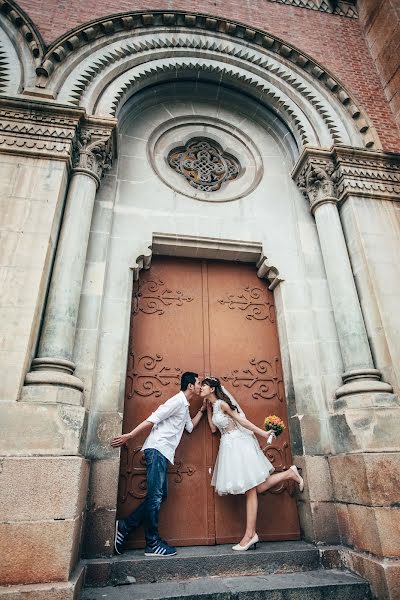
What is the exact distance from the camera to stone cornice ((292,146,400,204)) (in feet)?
18.9

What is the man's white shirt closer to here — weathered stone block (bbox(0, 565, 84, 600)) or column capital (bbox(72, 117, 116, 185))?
weathered stone block (bbox(0, 565, 84, 600))

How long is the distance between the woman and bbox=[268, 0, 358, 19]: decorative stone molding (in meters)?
8.12

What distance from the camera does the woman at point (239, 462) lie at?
4.06m

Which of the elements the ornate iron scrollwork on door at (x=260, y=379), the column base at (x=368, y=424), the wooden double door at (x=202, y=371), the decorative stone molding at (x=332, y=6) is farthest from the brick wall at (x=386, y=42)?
the column base at (x=368, y=424)

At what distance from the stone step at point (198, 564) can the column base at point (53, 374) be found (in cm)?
168

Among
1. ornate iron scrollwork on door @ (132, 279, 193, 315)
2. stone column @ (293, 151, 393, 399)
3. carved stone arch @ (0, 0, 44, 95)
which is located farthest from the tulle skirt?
carved stone arch @ (0, 0, 44, 95)

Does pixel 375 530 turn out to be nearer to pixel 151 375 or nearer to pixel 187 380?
pixel 187 380

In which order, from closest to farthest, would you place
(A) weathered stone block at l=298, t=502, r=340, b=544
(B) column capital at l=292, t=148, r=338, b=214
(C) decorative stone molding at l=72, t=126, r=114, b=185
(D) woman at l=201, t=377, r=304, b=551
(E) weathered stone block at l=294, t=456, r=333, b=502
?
1. (D) woman at l=201, t=377, r=304, b=551
2. (A) weathered stone block at l=298, t=502, r=340, b=544
3. (E) weathered stone block at l=294, t=456, r=333, b=502
4. (C) decorative stone molding at l=72, t=126, r=114, b=185
5. (B) column capital at l=292, t=148, r=338, b=214

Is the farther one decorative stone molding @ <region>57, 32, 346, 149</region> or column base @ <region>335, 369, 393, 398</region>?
decorative stone molding @ <region>57, 32, 346, 149</region>

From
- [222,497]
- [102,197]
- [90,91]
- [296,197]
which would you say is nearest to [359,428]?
[222,497]

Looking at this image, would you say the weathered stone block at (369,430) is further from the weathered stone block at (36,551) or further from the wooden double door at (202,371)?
the weathered stone block at (36,551)

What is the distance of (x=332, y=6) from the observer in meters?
→ 8.08

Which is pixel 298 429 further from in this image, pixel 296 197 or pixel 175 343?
pixel 296 197

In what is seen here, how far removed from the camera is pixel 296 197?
20.7ft
